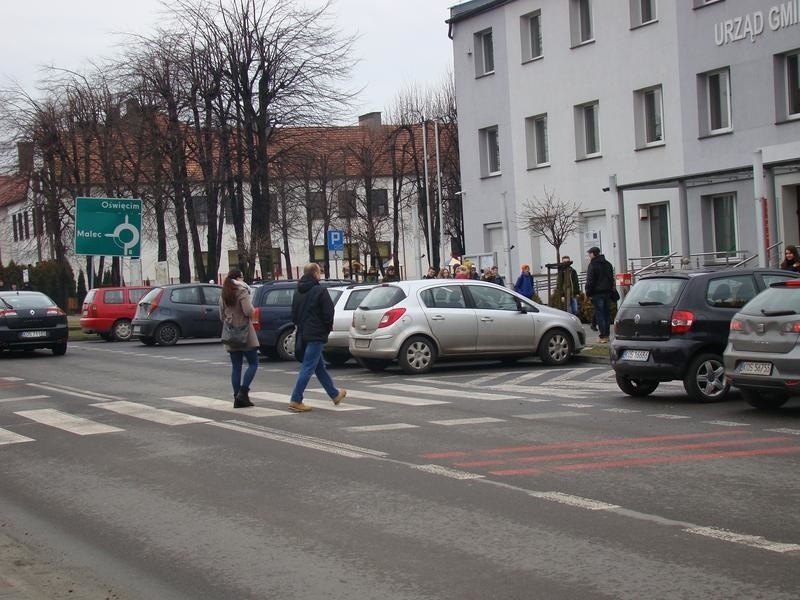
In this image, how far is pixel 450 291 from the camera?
19.9 m

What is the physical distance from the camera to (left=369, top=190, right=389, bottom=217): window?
6931 centimetres

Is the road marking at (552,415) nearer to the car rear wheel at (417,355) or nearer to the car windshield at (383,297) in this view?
the car rear wheel at (417,355)

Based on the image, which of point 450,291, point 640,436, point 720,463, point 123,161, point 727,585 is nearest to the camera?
point 727,585

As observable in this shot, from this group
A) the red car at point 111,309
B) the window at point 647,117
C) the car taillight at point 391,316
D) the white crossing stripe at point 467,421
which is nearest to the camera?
the white crossing stripe at point 467,421

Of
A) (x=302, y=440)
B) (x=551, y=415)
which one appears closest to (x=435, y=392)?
(x=551, y=415)

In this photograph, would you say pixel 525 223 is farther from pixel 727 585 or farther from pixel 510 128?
pixel 727 585

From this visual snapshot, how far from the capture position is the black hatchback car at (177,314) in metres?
32.4

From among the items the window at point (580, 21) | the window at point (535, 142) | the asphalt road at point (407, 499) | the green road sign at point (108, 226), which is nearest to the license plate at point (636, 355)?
the asphalt road at point (407, 499)

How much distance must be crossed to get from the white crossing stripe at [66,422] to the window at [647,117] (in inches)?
866

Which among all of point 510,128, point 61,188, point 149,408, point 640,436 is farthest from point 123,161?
point 640,436

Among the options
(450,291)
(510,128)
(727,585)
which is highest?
(510,128)

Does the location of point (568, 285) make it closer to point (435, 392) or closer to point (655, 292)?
point (435, 392)

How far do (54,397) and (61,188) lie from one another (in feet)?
121

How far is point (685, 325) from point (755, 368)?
5.72 ft
